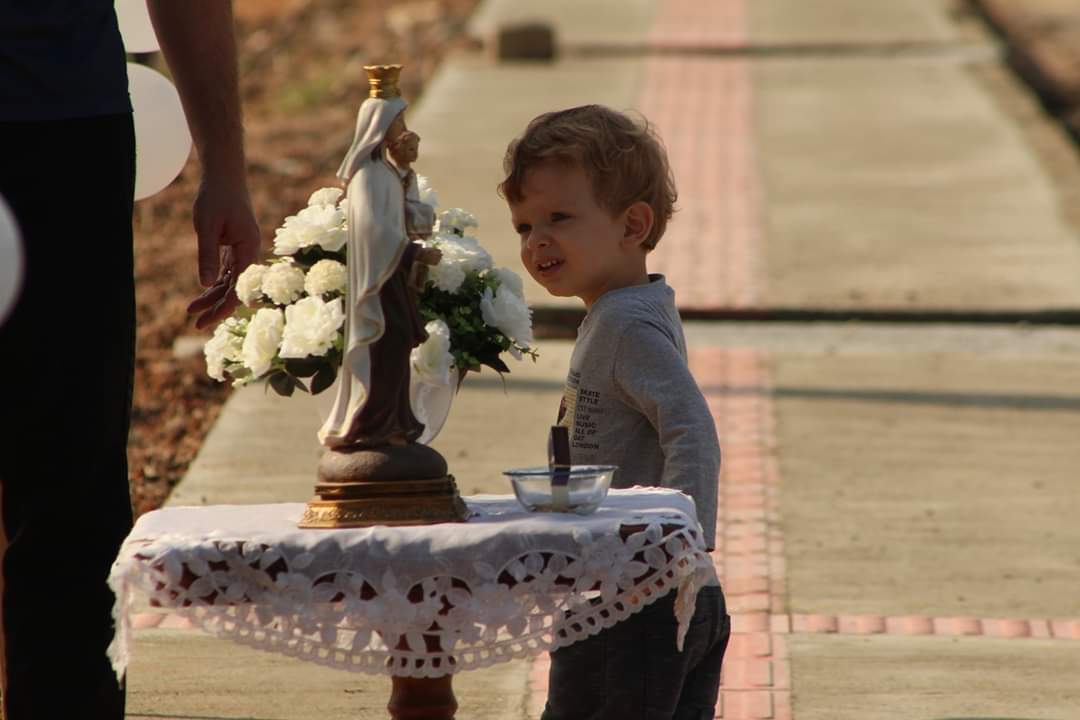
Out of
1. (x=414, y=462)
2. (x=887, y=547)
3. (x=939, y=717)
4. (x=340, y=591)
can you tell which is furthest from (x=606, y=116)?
(x=887, y=547)

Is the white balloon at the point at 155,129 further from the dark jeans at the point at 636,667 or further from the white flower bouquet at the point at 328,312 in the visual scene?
the dark jeans at the point at 636,667

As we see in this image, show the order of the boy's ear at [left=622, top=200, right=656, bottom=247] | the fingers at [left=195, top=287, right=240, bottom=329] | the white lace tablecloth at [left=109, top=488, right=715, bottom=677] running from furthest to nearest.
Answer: the fingers at [left=195, top=287, right=240, bottom=329], the boy's ear at [left=622, top=200, right=656, bottom=247], the white lace tablecloth at [left=109, top=488, right=715, bottom=677]

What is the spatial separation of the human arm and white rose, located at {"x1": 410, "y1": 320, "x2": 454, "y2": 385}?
0.60m

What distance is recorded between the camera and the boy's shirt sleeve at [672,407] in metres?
3.78

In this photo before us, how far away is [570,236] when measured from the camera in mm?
3910

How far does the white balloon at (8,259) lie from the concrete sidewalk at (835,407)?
5.32 feet

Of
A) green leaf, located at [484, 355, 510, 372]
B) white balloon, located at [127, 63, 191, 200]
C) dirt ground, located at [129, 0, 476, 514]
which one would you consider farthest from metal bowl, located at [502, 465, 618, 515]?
dirt ground, located at [129, 0, 476, 514]

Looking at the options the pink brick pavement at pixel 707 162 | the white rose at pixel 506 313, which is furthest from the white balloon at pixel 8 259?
the pink brick pavement at pixel 707 162

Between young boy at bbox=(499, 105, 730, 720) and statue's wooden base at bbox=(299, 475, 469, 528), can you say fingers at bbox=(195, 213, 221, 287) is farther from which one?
statue's wooden base at bbox=(299, 475, 469, 528)

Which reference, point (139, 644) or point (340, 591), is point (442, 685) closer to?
point (340, 591)

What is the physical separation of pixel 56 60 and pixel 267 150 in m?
11.2

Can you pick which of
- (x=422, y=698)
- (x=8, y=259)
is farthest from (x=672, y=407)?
(x=8, y=259)

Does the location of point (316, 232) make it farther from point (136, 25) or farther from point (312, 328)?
point (136, 25)

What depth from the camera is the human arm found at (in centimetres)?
397
